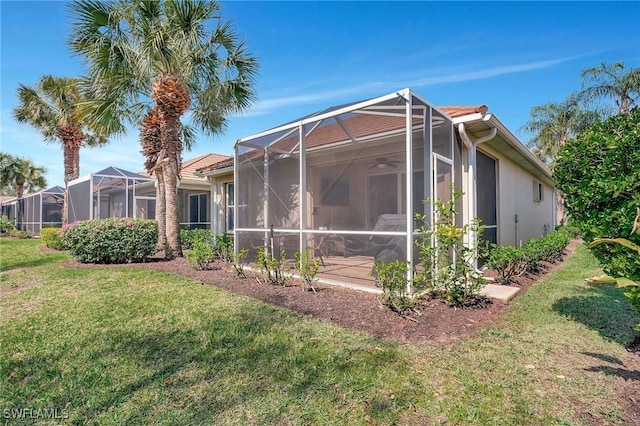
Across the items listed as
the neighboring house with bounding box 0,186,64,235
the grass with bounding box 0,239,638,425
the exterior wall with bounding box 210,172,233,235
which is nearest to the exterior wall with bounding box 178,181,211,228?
the exterior wall with bounding box 210,172,233,235

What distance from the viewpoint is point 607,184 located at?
2.97m

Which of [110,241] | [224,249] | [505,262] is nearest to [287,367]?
[505,262]

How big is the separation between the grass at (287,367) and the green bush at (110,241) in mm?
3481

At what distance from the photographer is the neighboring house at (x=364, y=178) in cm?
497

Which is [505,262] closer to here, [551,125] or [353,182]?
[353,182]

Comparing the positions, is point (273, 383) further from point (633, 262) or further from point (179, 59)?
point (179, 59)

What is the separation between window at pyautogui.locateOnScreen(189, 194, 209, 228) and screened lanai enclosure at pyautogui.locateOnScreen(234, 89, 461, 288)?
28.4 ft

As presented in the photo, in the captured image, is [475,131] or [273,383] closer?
[273,383]

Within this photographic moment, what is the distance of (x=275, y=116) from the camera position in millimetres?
12586

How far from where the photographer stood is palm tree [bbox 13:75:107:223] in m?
14.3

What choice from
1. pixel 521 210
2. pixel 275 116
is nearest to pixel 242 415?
pixel 521 210

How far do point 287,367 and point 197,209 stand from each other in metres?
13.7

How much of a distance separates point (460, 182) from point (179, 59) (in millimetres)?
7185

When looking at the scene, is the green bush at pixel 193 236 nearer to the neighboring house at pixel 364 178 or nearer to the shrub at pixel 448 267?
the neighboring house at pixel 364 178
